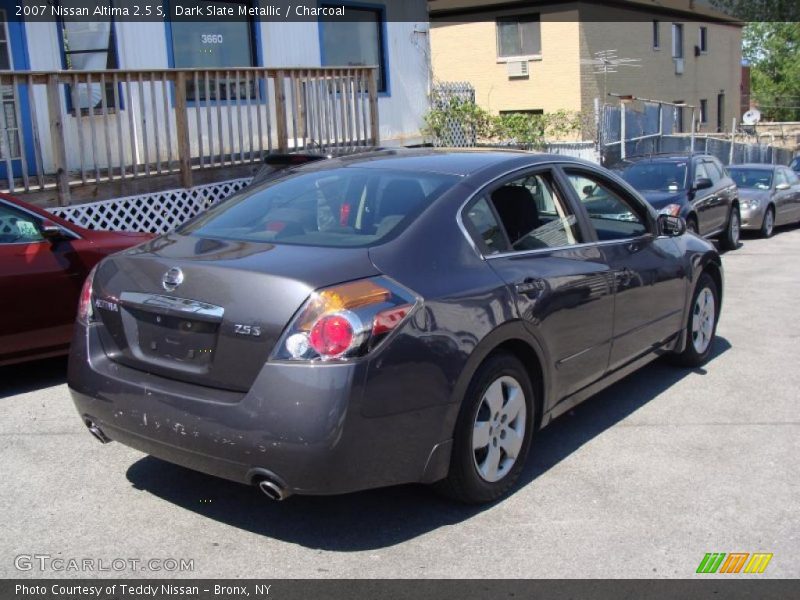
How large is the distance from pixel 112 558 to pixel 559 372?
2376 mm

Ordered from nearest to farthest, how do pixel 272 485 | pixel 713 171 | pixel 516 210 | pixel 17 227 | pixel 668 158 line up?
pixel 272 485 → pixel 516 210 → pixel 17 227 → pixel 668 158 → pixel 713 171

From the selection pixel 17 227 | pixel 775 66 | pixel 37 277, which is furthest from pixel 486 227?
pixel 775 66

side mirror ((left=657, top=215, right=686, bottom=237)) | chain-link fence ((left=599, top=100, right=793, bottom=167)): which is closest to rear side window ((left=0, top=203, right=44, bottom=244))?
side mirror ((left=657, top=215, right=686, bottom=237))

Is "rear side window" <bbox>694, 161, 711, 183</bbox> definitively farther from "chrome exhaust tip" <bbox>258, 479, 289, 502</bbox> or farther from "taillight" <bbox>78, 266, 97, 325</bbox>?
"chrome exhaust tip" <bbox>258, 479, 289, 502</bbox>

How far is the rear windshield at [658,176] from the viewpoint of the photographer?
44.7ft

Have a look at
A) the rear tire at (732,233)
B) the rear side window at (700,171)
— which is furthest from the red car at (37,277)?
the rear tire at (732,233)

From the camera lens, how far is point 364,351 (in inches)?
144

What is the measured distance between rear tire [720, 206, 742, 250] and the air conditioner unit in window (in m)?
14.4

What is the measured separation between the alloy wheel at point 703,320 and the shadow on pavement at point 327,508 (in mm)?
1834

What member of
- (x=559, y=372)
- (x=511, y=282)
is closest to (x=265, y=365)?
(x=511, y=282)

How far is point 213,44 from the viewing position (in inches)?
502

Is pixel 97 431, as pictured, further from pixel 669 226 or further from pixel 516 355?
pixel 669 226

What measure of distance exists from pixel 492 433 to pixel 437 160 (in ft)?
5.13

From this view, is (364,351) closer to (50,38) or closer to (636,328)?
(636,328)
